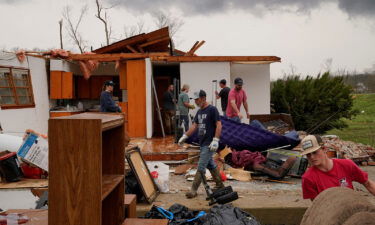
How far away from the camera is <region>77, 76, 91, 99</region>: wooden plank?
49.1 ft

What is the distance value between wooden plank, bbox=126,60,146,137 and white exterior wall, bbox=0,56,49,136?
298 centimetres

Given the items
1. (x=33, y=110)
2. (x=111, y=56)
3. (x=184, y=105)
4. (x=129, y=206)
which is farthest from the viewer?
(x=111, y=56)

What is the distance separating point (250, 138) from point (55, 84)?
7.36 meters

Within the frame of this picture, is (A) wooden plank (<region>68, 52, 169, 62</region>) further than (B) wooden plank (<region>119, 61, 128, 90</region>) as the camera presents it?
No

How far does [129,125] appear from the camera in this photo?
12547mm

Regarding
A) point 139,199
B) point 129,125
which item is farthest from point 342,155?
point 129,125

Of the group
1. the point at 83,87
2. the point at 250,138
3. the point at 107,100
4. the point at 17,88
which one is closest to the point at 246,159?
the point at 250,138

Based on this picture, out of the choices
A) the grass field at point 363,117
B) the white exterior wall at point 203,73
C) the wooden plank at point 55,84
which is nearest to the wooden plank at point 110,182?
the white exterior wall at point 203,73

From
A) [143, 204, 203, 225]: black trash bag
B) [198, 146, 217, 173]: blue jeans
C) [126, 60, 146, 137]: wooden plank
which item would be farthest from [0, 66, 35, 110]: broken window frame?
[143, 204, 203, 225]: black trash bag

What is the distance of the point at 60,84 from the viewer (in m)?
12.4

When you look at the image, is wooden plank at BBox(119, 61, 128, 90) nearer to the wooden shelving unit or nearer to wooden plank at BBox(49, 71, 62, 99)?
wooden plank at BBox(49, 71, 62, 99)

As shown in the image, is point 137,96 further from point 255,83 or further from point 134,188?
point 134,188

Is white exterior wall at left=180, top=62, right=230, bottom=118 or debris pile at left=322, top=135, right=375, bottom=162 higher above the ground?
white exterior wall at left=180, top=62, right=230, bottom=118

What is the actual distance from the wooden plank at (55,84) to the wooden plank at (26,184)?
19.5 ft
